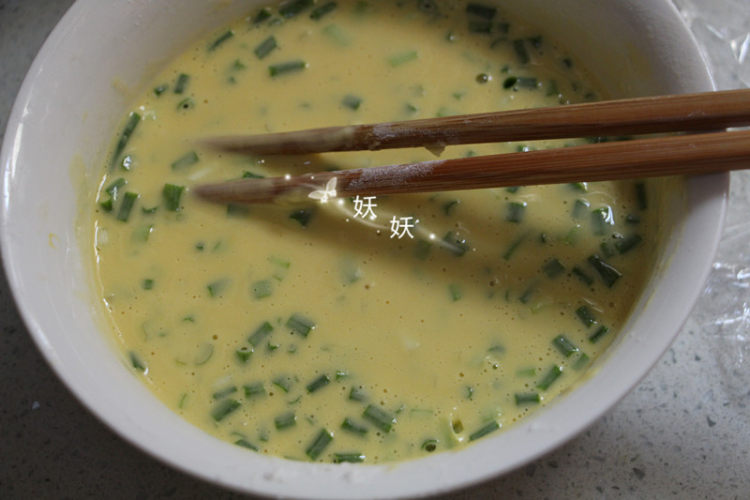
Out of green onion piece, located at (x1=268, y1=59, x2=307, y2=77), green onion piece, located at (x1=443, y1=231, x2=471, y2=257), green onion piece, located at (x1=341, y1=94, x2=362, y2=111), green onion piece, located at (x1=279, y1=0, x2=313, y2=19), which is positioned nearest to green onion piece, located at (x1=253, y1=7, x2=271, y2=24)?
green onion piece, located at (x1=279, y1=0, x2=313, y2=19)

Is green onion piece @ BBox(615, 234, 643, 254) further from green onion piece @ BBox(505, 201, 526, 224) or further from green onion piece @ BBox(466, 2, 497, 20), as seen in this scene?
green onion piece @ BBox(466, 2, 497, 20)

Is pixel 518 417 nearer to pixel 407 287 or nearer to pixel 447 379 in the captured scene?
pixel 447 379

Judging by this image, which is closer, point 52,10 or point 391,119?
point 391,119

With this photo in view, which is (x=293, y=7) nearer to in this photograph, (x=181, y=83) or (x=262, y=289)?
(x=181, y=83)

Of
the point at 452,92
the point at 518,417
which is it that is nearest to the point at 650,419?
the point at 518,417

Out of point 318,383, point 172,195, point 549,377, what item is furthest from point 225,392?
point 549,377

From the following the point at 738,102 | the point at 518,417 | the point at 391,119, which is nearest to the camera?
the point at 738,102

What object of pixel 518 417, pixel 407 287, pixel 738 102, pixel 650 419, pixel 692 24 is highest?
pixel 738 102
